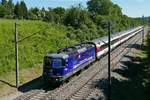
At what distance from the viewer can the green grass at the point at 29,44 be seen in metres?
42.4

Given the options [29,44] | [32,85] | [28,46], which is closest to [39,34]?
[29,44]

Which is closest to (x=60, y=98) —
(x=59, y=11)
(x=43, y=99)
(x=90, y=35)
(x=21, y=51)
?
(x=43, y=99)

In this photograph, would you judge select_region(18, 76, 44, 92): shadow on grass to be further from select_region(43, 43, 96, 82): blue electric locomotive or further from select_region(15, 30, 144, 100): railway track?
select_region(43, 43, 96, 82): blue electric locomotive

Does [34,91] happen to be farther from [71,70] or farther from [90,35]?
[90,35]

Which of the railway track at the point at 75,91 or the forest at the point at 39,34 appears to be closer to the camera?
the railway track at the point at 75,91

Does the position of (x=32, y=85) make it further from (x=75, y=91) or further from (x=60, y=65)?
(x=75, y=91)

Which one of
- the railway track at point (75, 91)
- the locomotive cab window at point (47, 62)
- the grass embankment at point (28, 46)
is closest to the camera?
the railway track at point (75, 91)

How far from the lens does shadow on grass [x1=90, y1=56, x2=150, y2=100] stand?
1289 inches

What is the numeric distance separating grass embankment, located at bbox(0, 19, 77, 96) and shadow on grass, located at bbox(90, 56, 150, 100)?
8.42 metres

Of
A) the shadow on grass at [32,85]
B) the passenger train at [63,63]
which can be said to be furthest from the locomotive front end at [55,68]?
the shadow on grass at [32,85]

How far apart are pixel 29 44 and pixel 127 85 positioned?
19.3 metres

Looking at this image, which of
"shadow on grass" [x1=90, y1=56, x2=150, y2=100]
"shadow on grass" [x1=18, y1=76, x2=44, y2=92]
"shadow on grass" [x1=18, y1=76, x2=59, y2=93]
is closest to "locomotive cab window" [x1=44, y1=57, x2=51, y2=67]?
"shadow on grass" [x1=18, y1=76, x2=59, y2=93]

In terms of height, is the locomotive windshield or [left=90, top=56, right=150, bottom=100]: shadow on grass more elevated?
the locomotive windshield

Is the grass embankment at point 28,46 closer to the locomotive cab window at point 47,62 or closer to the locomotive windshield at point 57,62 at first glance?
the locomotive cab window at point 47,62
